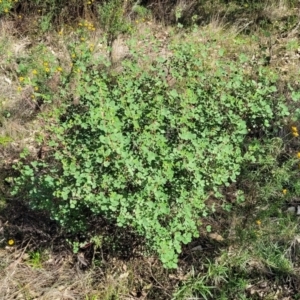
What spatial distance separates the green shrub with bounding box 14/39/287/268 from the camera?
8.75 feet

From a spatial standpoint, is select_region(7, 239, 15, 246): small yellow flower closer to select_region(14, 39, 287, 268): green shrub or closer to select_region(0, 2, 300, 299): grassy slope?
select_region(0, 2, 300, 299): grassy slope

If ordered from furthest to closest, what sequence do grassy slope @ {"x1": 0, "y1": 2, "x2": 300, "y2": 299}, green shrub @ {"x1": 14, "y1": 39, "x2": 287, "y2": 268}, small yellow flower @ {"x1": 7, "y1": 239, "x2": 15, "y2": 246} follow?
small yellow flower @ {"x1": 7, "y1": 239, "x2": 15, "y2": 246}, grassy slope @ {"x1": 0, "y1": 2, "x2": 300, "y2": 299}, green shrub @ {"x1": 14, "y1": 39, "x2": 287, "y2": 268}

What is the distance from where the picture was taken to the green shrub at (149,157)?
2.67 meters

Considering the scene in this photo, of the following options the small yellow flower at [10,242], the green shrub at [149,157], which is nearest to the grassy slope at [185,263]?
the small yellow flower at [10,242]

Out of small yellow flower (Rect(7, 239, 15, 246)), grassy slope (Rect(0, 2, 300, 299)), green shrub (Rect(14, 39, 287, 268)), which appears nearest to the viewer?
green shrub (Rect(14, 39, 287, 268))

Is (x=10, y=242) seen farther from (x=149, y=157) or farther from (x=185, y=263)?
(x=149, y=157)

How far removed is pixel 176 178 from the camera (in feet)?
9.20

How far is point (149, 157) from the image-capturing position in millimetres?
2641

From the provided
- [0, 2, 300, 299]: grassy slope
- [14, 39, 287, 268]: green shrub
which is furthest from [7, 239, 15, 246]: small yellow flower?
[14, 39, 287, 268]: green shrub

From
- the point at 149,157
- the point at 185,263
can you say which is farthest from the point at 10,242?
the point at 149,157

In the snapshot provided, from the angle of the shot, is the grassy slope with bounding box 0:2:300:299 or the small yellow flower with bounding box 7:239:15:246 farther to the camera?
the small yellow flower with bounding box 7:239:15:246

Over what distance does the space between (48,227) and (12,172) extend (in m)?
0.72

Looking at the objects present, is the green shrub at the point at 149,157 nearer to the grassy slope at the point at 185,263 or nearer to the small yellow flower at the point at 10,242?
the grassy slope at the point at 185,263

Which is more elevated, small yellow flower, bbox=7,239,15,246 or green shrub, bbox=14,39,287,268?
green shrub, bbox=14,39,287,268
